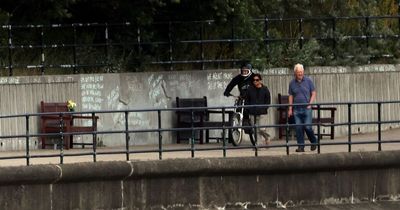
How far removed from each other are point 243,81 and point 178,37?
2601 millimetres

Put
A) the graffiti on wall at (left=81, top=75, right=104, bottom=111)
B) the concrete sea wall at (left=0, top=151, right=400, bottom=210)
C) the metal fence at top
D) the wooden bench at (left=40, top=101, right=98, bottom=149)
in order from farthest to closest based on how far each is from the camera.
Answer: the metal fence at top, the graffiti on wall at (left=81, top=75, right=104, bottom=111), the wooden bench at (left=40, top=101, right=98, bottom=149), the concrete sea wall at (left=0, top=151, right=400, bottom=210)

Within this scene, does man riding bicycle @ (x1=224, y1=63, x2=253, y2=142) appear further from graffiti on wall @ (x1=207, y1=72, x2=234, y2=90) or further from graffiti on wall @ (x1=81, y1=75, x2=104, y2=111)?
graffiti on wall @ (x1=81, y1=75, x2=104, y2=111)

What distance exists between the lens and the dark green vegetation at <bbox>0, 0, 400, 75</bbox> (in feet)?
61.3

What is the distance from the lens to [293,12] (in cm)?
2303

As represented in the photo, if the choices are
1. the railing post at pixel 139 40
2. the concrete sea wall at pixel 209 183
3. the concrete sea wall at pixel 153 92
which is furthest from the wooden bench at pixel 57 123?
the concrete sea wall at pixel 209 183

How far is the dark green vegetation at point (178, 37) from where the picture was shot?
1867cm

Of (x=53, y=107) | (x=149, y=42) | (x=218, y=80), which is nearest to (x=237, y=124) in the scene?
(x=218, y=80)

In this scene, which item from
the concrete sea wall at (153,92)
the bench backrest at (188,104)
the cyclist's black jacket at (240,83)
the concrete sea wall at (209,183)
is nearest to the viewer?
the concrete sea wall at (209,183)

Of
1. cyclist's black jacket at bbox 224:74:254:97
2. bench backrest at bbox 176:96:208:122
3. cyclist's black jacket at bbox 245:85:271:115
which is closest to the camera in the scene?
cyclist's black jacket at bbox 245:85:271:115

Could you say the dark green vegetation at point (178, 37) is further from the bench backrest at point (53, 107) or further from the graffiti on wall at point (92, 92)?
the bench backrest at point (53, 107)

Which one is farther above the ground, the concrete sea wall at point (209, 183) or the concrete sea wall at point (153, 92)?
the concrete sea wall at point (153, 92)

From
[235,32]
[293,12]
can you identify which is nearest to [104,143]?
[235,32]

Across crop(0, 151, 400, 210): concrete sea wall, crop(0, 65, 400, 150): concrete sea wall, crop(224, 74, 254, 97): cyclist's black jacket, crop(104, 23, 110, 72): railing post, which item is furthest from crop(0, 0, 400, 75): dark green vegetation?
crop(0, 151, 400, 210): concrete sea wall

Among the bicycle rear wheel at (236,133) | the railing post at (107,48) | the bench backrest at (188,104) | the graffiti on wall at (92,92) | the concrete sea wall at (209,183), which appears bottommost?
the concrete sea wall at (209,183)
